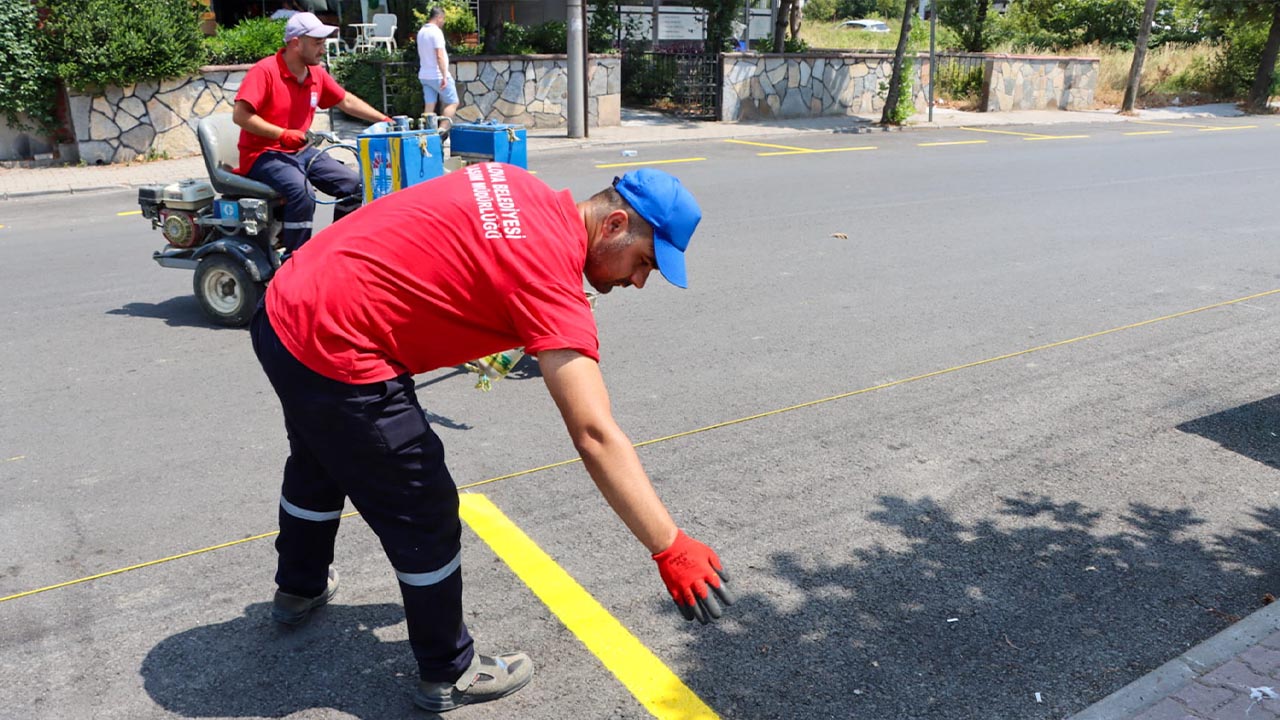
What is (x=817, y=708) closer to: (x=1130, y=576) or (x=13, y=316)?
(x=1130, y=576)

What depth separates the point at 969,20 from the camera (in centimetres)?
2970

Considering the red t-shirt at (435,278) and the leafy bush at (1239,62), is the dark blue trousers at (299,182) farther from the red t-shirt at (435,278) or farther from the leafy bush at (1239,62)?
the leafy bush at (1239,62)

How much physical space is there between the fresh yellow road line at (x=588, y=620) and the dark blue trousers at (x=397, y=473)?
523mm

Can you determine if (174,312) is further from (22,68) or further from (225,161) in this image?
(22,68)

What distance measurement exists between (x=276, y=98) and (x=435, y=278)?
437 cm

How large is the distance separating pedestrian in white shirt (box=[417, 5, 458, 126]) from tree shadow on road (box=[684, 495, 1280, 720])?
11.9 m

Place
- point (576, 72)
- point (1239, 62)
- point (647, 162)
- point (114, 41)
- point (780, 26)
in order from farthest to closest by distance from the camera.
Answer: point (1239, 62) < point (780, 26) < point (576, 72) < point (647, 162) < point (114, 41)

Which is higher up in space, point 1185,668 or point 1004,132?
point 1004,132

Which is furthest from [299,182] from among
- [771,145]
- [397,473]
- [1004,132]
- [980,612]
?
[1004,132]

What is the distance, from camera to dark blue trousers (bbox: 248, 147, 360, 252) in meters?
6.47

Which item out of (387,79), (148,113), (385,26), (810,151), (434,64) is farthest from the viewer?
(385,26)

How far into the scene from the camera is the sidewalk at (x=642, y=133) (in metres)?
12.5

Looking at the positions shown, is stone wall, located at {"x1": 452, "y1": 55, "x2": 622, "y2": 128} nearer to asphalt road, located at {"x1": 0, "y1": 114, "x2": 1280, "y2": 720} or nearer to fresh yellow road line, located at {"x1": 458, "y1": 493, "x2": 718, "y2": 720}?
asphalt road, located at {"x1": 0, "y1": 114, "x2": 1280, "y2": 720}

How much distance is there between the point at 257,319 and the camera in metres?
2.93
